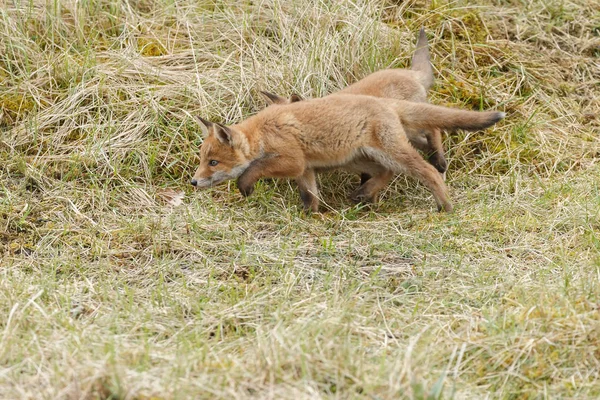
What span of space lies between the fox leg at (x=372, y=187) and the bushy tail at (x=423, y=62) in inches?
39.9

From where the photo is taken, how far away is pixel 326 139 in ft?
22.4

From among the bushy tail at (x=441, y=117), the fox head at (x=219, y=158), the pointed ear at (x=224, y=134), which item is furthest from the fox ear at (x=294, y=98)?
the bushy tail at (x=441, y=117)

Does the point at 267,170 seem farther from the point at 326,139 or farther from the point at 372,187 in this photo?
the point at 372,187

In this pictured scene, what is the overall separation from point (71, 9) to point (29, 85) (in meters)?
1.04

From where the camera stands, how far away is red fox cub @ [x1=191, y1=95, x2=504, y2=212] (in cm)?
673

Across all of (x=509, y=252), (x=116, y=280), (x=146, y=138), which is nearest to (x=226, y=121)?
(x=146, y=138)

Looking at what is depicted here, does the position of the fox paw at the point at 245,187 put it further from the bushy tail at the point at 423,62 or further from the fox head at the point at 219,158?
the bushy tail at the point at 423,62

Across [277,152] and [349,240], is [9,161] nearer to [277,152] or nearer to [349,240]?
[277,152]

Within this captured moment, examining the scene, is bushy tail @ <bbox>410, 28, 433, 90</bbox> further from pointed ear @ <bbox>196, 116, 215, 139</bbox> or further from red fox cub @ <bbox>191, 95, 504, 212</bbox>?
pointed ear @ <bbox>196, 116, 215, 139</bbox>

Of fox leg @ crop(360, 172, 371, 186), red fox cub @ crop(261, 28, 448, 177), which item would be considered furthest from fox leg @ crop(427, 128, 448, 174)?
fox leg @ crop(360, 172, 371, 186)

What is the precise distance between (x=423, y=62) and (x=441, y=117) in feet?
3.85

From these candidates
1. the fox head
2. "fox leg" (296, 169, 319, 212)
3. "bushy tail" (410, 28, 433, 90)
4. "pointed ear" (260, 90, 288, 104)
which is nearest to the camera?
the fox head

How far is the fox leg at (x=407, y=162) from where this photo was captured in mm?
6711

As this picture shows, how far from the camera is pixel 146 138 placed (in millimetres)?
7430
